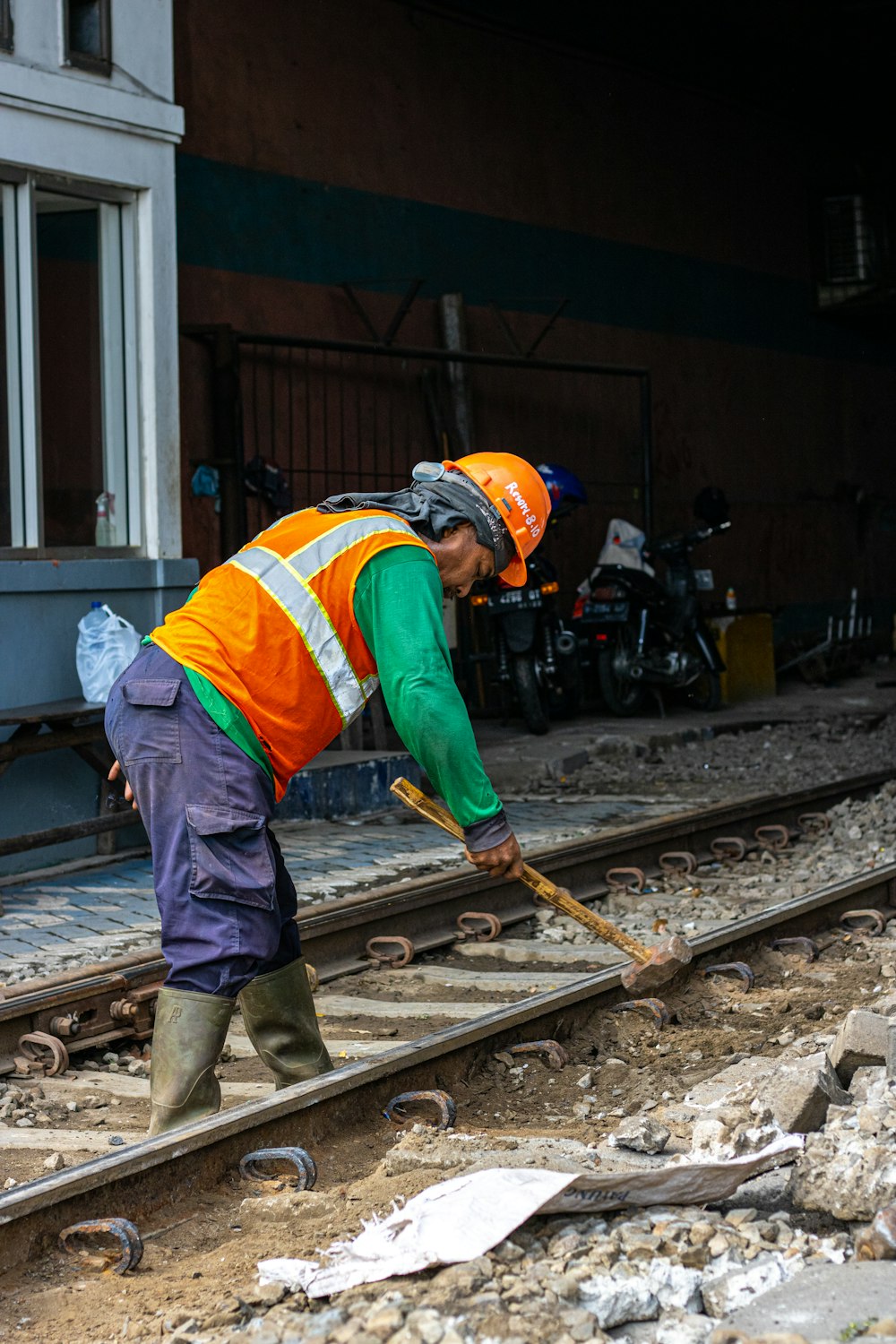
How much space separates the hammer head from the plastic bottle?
5.27 m

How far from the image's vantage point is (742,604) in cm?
1825

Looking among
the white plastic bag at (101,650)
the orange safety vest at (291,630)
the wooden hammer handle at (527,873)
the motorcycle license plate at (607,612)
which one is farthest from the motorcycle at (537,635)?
the orange safety vest at (291,630)

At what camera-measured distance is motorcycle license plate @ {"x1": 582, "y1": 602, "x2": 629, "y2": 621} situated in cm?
1374

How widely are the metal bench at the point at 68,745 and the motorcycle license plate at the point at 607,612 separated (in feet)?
20.6

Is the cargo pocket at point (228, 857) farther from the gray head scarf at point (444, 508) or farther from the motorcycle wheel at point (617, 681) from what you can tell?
the motorcycle wheel at point (617, 681)

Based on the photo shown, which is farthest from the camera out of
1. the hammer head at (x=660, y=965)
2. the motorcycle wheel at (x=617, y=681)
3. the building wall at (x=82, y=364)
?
the motorcycle wheel at (x=617, y=681)

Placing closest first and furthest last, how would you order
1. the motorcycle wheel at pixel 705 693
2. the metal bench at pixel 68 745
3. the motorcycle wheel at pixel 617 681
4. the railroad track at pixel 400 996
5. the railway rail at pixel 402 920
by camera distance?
the railroad track at pixel 400 996 → the railway rail at pixel 402 920 → the metal bench at pixel 68 745 → the motorcycle wheel at pixel 617 681 → the motorcycle wheel at pixel 705 693

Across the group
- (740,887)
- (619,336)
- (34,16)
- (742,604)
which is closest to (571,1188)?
(740,887)

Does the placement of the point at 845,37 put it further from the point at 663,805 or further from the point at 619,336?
the point at 663,805

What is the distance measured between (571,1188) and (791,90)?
59.0ft

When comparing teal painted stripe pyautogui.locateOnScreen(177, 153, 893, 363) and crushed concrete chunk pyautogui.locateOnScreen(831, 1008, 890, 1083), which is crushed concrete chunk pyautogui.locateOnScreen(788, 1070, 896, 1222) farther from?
teal painted stripe pyautogui.locateOnScreen(177, 153, 893, 363)

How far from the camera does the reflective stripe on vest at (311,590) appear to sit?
367 cm

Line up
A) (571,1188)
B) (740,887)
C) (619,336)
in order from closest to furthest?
(571,1188) < (740,887) < (619,336)

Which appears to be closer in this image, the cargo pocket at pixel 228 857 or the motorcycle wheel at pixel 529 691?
the cargo pocket at pixel 228 857
